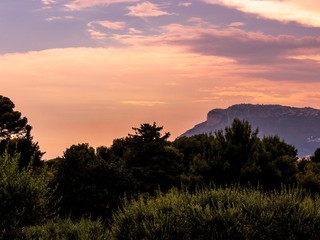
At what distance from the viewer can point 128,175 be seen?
40719 mm

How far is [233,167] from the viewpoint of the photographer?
44.5 meters

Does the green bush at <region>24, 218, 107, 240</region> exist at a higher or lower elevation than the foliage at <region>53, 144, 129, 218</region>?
lower

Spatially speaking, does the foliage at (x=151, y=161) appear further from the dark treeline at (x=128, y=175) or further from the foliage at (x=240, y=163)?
the foliage at (x=240, y=163)

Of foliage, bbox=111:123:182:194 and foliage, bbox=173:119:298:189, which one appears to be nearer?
foliage, bbox=173:119:298:189

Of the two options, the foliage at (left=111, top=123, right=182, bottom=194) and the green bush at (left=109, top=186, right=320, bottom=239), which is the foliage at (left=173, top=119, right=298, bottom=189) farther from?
the green bush at (left=109, top=186, right=320, bottom=239)

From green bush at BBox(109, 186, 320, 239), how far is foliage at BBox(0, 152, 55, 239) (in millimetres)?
4442

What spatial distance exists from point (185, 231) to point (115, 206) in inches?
629

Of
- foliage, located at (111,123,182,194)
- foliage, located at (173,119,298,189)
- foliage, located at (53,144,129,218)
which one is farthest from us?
foliage, located at (111,123,182,194)

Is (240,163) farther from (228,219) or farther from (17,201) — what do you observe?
(17,201)

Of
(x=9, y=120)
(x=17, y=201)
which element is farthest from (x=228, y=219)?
(x=9, y=120)

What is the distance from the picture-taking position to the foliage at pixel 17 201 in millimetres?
22875

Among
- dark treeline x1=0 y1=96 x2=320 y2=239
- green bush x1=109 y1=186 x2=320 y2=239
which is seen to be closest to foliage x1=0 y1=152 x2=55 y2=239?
dark treeline x1=0 y1=96 x2=320 y2=239

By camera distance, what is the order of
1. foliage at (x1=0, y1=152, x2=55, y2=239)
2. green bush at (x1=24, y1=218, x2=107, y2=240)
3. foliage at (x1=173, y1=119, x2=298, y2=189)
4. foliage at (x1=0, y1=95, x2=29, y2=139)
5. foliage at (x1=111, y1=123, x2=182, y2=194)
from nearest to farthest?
foliage at (x1=0, y1=152, x2=55, y2=239)
green bush at (x1=24, y1=218, x2=107, y2=240)
foliage at (x1=173, y1=119, x2=298, y2=189)
foliage at (x1=111, y1=123, x2=182, y2=194)
foliage at (x1=0, y1=95, x2=29, y2=139)

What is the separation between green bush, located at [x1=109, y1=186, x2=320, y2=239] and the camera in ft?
75.3
